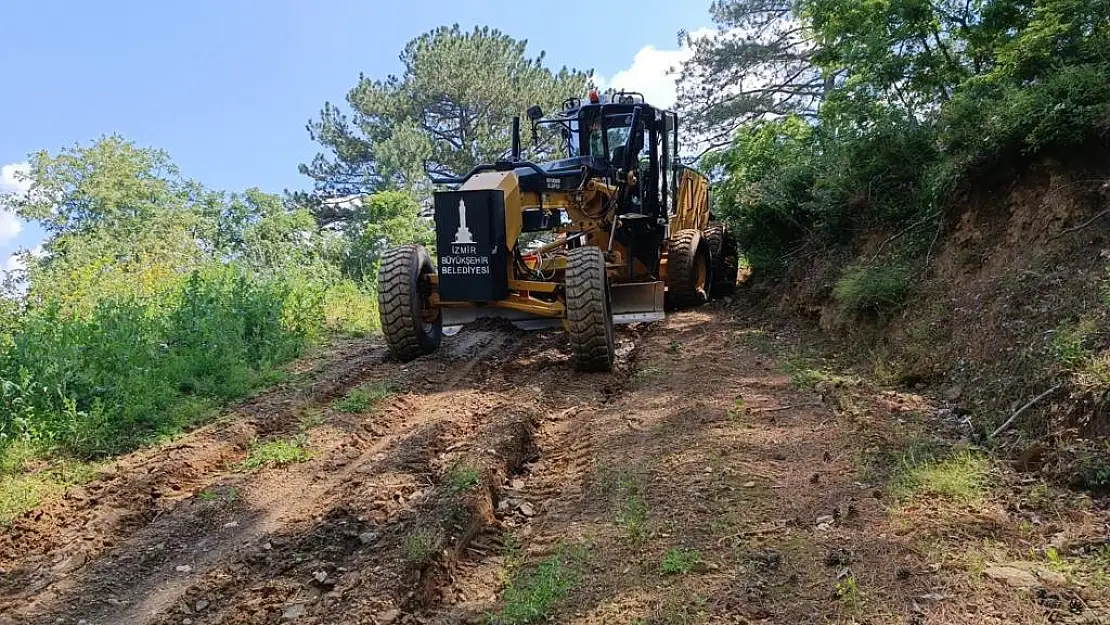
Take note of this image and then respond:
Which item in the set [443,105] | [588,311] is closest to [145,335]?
[588,311]

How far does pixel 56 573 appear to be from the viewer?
3.61 m

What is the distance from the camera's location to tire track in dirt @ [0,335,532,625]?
3363 millimetres

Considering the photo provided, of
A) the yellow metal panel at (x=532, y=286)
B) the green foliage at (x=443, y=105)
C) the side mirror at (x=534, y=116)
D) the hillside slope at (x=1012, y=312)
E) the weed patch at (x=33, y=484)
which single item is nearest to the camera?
the hillside slope at (x=1012, y=312)

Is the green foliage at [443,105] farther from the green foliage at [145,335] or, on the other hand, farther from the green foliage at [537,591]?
the green foliage at [537,591]

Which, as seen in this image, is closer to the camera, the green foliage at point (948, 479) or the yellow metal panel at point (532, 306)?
the green foliage at point (948, 479)

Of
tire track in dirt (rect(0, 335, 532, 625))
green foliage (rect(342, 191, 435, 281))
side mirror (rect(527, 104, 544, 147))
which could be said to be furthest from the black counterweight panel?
green foliage (rect(342, 191, 435, 281))

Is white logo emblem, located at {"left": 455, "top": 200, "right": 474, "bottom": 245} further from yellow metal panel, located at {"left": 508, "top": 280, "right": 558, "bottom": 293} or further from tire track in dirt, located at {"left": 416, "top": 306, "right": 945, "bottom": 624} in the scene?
tire track in dirt, located at {"left": 416, "top": 306, "right": 945, "bottom": 624}

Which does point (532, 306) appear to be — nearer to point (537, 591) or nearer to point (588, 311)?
point (588, 311)

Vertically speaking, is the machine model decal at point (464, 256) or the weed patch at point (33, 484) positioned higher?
the machine model decal at point (464, 256)

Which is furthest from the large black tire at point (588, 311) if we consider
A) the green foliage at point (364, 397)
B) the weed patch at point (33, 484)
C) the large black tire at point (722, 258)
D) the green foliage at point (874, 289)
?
the large black tire at point (722, 258)

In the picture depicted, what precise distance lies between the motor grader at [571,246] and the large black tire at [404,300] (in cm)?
1

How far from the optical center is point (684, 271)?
10.3m

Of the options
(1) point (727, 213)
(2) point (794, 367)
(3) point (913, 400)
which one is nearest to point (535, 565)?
(3) point (913, 400)

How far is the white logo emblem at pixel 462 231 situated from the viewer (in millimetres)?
7094
